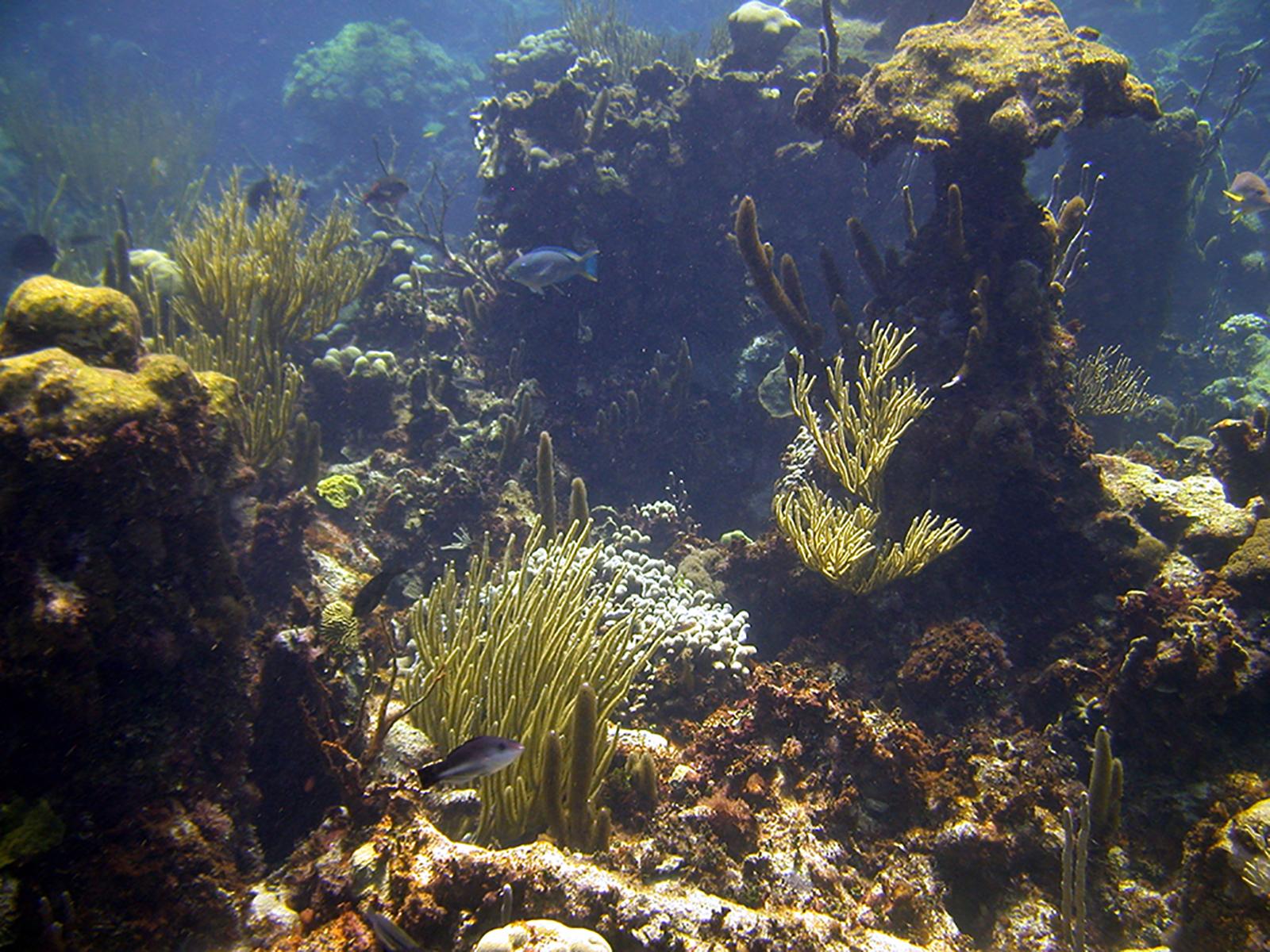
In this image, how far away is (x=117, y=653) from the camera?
239 centimetres

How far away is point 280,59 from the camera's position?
126 feet

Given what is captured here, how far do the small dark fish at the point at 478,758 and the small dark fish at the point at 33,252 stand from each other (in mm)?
9627

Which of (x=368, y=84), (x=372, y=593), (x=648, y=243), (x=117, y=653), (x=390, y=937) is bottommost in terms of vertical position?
(x=390, y=937)

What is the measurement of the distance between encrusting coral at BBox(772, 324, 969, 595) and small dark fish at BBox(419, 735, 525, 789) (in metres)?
2.73

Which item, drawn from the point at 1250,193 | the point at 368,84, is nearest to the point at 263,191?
the point at 1250,193

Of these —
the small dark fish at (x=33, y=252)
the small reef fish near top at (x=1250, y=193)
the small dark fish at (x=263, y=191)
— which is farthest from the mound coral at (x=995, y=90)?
the small dark fish at (x=33, y=252)

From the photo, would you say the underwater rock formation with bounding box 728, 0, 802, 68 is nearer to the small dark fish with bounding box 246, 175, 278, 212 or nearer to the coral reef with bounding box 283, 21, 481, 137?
the small dark fish with bounding box 246, 175, 278, 212

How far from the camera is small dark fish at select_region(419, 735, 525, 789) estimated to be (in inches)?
81.0

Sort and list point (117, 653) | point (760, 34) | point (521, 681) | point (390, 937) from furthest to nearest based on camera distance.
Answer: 1. point (760, 34)
2. point (521, 681)
3. point (117, 653)
4. point (390, 937)

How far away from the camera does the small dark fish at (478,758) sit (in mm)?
2059

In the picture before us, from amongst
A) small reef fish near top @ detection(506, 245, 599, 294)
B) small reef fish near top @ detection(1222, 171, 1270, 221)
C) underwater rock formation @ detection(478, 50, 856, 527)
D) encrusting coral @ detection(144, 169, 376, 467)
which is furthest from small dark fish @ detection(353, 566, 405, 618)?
small reef fish near top @ detection(1222, 171, 1270, 221)

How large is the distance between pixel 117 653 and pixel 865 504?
443 cm

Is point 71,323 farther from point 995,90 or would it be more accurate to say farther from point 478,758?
point 995,90

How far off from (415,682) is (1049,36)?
23.0ft
